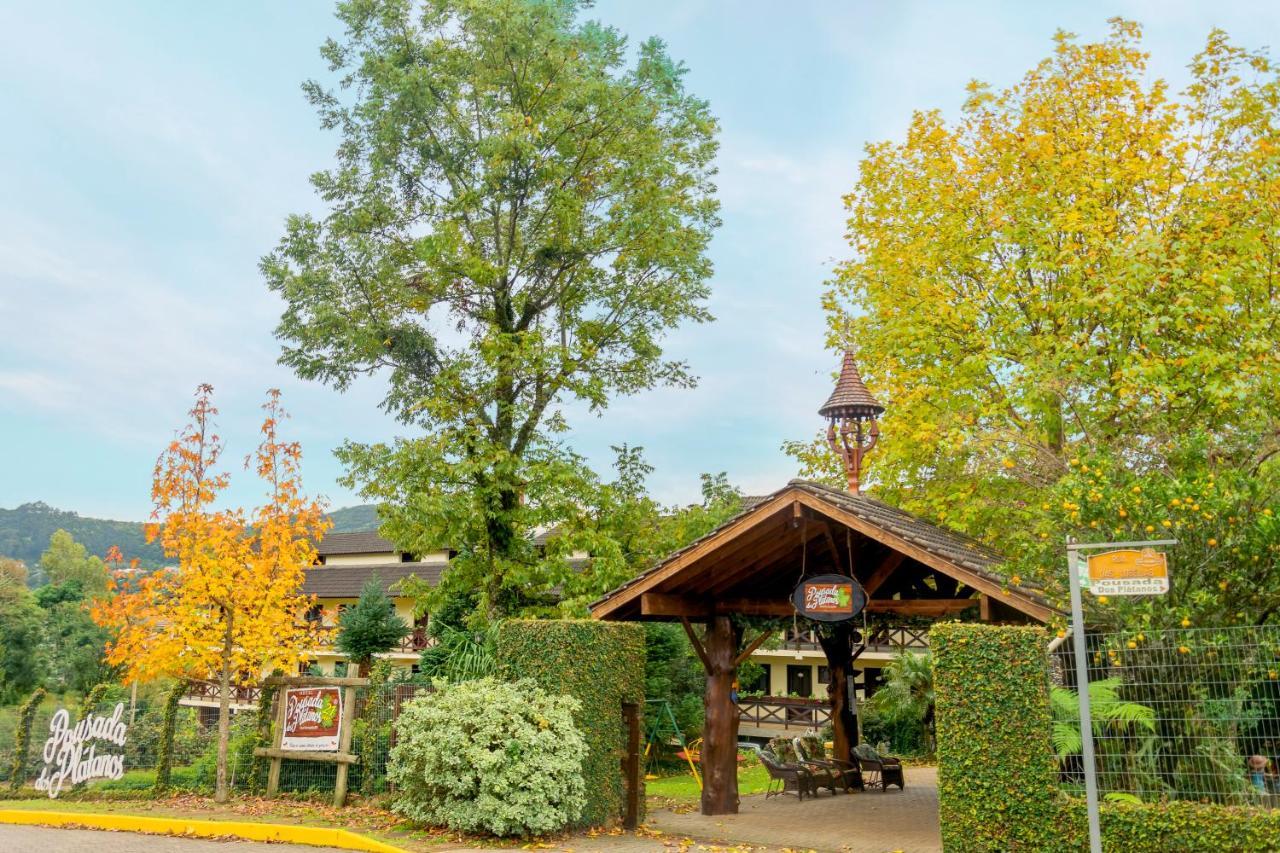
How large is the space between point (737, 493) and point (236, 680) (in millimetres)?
16799

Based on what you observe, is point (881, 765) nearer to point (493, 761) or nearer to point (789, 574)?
point (789, 574)

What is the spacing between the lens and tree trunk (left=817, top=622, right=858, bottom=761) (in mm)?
18578

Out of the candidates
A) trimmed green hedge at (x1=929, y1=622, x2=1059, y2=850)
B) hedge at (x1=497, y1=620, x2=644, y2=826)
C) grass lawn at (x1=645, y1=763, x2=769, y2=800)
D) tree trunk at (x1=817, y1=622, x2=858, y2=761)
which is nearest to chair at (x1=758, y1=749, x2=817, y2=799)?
grass lawn at (x1=645, y1=763, x2=769, y2=800)

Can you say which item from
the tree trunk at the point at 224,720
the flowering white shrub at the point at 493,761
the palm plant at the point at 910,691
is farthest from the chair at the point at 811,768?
the tree trunk at the point at 224,720

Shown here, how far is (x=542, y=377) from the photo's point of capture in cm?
2031

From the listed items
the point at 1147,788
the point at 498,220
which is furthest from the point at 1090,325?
the point at 498,220

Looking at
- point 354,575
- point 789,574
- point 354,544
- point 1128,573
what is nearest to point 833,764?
point 789,574

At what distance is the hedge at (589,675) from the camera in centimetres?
1233

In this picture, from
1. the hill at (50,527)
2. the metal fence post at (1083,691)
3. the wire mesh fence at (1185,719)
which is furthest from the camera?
the hill at (50,527)

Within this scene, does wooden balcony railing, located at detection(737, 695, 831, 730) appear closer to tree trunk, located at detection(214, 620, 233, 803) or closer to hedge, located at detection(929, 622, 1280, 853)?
tree trunk, located at detection(214, 620, 233, 803)

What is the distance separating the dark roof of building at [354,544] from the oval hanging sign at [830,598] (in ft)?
110

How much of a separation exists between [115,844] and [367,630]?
14195 millimetres

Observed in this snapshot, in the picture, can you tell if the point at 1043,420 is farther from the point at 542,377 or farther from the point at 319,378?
the point at 319,378

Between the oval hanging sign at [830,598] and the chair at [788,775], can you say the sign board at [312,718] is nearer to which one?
the oval hanging sign at [830,598]
